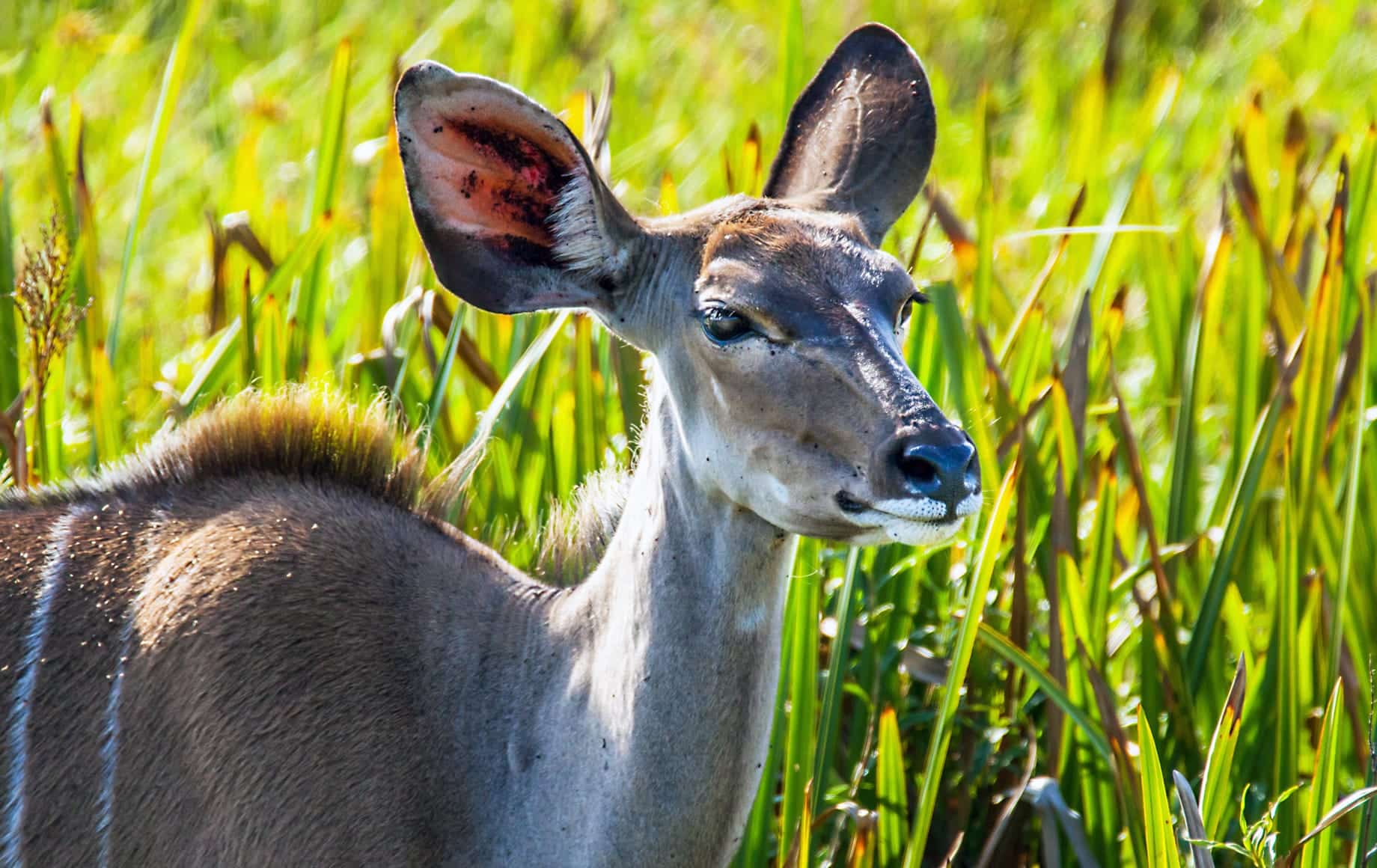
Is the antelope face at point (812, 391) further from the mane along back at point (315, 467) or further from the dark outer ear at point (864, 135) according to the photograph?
the mane along back at point (315, 467)

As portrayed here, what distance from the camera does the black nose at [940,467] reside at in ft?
6.66

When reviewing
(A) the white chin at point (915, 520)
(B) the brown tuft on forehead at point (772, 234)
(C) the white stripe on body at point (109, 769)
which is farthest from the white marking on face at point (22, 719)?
(A) the white chin at point (915, 520)

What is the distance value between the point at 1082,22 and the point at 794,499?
599 cm

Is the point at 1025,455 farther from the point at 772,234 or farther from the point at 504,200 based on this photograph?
the point at 504,200

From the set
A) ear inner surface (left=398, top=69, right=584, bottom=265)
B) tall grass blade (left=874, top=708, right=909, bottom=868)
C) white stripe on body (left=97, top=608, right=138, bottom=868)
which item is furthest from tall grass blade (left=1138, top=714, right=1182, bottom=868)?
white stripe on body (left=97, top=608, right=138, bottom=868)

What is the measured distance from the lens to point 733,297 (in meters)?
2.24

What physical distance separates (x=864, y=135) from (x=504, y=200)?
0.64 meters

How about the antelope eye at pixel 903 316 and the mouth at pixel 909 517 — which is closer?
the mouth at pixel 909 517

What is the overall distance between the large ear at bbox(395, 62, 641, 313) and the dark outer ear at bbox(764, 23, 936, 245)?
395 mm

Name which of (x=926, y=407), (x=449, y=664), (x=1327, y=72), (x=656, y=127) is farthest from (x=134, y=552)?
(x=1327, y=72)

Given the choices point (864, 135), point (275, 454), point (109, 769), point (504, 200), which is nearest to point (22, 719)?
point (109, 769)

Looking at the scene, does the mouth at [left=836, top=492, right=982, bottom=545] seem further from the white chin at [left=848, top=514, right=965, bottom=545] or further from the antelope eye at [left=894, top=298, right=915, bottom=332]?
the antelope eye at [left=894, top=298, right=915, bottom=332]

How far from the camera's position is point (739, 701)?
7.61 feet

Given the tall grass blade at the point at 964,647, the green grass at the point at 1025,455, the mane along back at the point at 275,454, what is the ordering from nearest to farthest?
the tall grass blade at the point at 964,647, the mane along back at the point at 275,454, the green grass at the point at 1025,455
